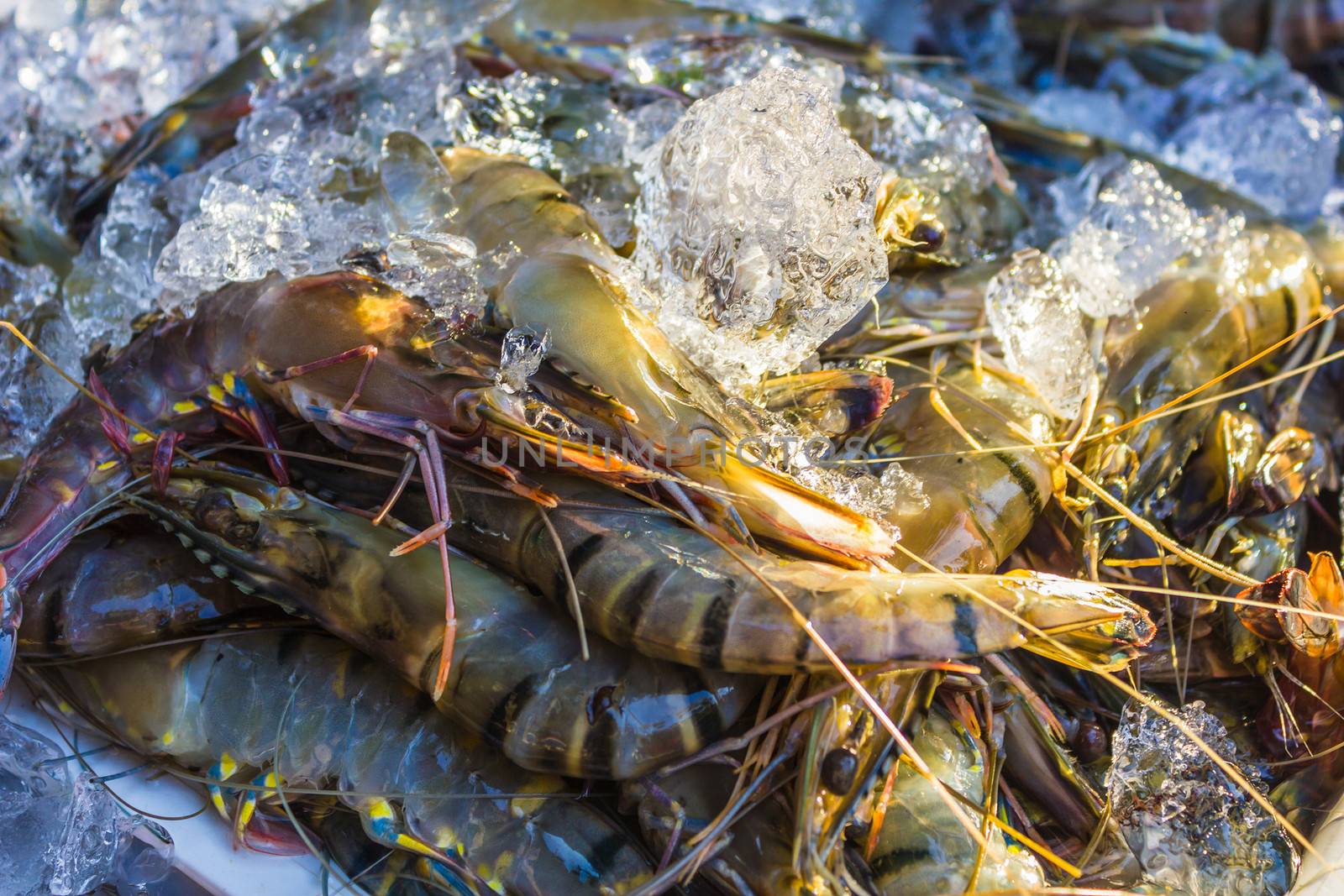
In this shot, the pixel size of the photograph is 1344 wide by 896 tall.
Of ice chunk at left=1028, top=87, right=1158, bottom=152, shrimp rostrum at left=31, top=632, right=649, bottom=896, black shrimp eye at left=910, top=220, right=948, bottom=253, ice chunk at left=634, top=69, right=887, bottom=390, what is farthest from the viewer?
ice chunk at left=1028, top=87, right=1158, bottom=152

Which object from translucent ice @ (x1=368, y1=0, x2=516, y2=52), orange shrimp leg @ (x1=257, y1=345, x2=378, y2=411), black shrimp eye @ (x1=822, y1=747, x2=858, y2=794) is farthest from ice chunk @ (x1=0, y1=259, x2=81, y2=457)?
black shrimp eye @ (x1=822, y1=747, x2=858, y2=794)

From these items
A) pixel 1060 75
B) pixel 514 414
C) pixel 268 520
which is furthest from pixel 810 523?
pixel 1060 75

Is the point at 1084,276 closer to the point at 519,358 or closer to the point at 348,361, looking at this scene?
the point at 519,358

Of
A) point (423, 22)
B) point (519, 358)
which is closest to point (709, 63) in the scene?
point (423, 22)

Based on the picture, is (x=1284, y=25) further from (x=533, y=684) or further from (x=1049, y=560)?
(x=533, y=684)

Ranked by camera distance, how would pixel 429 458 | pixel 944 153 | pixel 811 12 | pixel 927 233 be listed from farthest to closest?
pixel 811 12, pixel 944 153, pixel 927 233, pixel 429 458

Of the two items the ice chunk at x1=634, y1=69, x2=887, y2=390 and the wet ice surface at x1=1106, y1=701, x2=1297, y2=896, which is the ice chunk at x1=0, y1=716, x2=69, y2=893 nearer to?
the ice chunk at x1=634, y1=69, x2=887, y2=390
